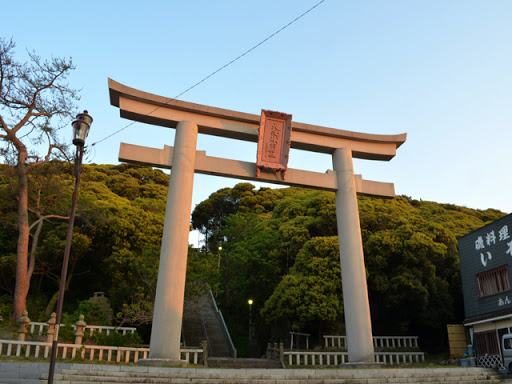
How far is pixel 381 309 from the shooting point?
1927 centimetres

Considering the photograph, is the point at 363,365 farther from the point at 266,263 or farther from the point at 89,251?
the point at 89,251

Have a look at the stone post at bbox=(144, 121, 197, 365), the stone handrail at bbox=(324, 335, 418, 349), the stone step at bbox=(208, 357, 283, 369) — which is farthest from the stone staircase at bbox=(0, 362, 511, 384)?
the stone handrail at bbox=(324, 335, 418, 349)

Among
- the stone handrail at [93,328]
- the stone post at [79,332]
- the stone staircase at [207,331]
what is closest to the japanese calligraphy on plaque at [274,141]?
the stone post at [79,332]

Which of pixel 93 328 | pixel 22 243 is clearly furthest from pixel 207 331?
pixel 22 243

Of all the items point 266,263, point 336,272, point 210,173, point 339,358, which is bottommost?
point 339,358

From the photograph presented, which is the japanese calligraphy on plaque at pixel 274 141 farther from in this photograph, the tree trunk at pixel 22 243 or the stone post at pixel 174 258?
the tree trunk at pixel 22 243

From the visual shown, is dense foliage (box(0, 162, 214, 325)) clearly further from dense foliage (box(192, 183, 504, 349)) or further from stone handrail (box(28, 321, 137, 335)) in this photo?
dense foliage (box(192, 183, 504, 349))

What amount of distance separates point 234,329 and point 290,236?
300 inches

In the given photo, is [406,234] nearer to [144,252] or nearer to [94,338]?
[144,252]

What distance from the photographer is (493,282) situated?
1517 centimetres

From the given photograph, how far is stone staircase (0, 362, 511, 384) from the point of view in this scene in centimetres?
842

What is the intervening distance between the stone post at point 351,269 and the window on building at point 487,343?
600cm

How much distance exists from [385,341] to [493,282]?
5791 millimetres

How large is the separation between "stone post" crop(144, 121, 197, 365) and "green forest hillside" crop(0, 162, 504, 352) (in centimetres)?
528
